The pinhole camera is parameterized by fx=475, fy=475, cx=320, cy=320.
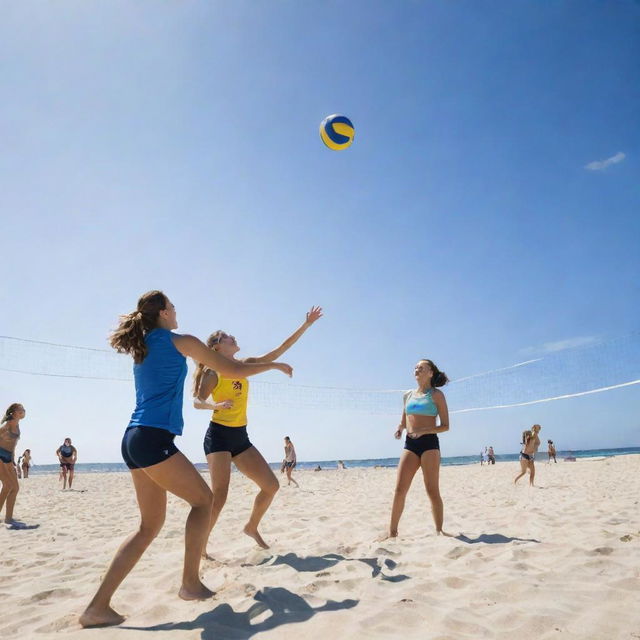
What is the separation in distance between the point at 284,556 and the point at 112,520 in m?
4.06

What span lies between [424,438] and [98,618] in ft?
9.89

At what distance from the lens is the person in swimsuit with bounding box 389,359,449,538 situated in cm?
436

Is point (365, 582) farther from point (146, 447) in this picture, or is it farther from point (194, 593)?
point (146, 447)

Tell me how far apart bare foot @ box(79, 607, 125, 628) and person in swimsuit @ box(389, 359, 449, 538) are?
2.59 meters

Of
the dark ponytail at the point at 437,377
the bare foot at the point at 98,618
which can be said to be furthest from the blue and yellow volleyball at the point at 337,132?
the bare foot at the point at 98,618

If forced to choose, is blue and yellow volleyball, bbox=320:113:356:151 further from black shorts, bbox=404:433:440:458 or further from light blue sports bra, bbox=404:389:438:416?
black shorts, bbox=404:433:440:458

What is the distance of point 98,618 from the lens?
2.26 meters

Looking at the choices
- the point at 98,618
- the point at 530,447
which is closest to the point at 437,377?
the point at 98,618

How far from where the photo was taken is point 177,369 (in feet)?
8.46

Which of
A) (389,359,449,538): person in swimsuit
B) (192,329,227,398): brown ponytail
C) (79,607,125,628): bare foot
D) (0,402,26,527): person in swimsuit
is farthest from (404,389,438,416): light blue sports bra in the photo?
(0,402,26,527): person in swimsuit

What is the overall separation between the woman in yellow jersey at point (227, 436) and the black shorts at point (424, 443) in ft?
4.50

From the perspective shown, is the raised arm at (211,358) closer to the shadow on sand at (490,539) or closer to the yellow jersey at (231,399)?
the yellow jersey at (231,399)

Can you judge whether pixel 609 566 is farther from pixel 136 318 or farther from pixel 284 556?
pixel 136 318

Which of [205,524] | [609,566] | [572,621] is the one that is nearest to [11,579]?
[205,524]
